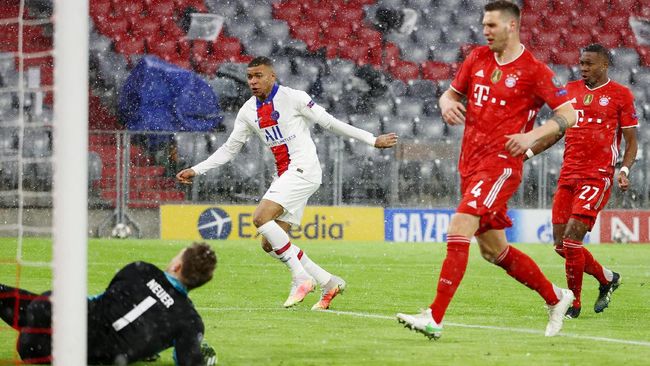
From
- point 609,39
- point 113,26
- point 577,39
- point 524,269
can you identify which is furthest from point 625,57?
point 524,269

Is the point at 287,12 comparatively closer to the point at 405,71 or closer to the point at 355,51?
the point at 355,51

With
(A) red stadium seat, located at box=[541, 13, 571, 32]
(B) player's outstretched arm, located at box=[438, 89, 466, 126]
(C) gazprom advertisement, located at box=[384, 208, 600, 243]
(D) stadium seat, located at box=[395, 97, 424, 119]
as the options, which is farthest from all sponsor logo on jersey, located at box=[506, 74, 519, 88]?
(A) red stadium seat, located at box=[541, 13, 571, 32]

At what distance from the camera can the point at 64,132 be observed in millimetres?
4246

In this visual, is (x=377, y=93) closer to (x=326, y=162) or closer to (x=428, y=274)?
(x=326, y=162)

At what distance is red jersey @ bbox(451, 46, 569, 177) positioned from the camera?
22.0 feet

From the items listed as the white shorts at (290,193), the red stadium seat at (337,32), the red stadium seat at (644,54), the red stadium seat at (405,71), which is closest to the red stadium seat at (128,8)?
the red stadium seat at (337,32)

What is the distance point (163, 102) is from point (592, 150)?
41.2 ft

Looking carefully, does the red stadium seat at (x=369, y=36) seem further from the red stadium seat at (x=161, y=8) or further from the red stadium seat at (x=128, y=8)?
the red stadium seat at (x=128, y=8)

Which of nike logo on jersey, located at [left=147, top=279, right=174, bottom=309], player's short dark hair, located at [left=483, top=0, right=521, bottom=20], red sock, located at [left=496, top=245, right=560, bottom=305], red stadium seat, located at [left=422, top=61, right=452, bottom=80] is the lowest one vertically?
red sock, located at [left=496, top=245, right=560, bottom=305]

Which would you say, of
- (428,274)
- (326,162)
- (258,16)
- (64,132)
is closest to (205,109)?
(326,162)

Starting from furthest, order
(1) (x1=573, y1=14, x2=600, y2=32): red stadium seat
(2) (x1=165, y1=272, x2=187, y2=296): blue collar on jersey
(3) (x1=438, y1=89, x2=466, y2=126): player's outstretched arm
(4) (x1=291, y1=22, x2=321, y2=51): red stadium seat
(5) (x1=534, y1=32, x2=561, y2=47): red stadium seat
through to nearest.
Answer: (1) (x1=573, y1=14, x2=600, y2=32): red stadium seat
(5) (x1=534, y1=32, x2=561, y2=47): red stadium seat
(4) (x1=291, y1=22, x2=321, y2=51): red stadium seat
(3) (x1=438, y1=89, x2=466, y2=126): player's outstretched arm
(2) (x1=165, y1=272, x2=187, y2=296): blue collar on jersey

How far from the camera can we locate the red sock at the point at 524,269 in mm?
7121

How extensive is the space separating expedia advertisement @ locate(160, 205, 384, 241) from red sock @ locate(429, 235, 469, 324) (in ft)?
40.6

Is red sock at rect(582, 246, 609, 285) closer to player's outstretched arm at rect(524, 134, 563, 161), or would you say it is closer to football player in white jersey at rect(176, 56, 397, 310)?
player's outstretched arm at rect(524, 134, 563, 161)
